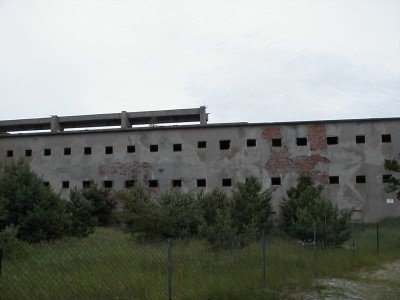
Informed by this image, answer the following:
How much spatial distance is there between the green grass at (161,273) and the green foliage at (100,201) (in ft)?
46.3

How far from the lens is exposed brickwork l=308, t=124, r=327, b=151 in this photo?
2686 cm

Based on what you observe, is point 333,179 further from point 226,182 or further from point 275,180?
point 226,182

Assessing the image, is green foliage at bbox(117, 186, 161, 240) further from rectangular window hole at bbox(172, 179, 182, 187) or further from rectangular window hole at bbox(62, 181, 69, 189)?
rectangular window hole at bbox(62, 181, 69, 189)

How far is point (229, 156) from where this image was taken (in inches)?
1094

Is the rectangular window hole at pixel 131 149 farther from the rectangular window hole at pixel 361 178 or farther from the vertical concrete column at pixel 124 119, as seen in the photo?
the rectangular window hole at pixel 361 178

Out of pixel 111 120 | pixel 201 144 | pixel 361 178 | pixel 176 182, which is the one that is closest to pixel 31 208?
pixel 176 182

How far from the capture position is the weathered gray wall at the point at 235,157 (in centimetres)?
2633

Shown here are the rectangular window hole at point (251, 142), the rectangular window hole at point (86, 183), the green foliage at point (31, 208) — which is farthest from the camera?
the rectangular window hole at point (86, 183)

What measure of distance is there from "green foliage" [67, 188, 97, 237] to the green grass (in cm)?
513

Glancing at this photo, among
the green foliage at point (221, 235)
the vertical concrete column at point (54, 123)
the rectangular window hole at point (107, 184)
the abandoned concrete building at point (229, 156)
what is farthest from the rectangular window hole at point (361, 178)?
the vertical concrete column at point (54, 123)

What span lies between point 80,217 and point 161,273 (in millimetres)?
10346

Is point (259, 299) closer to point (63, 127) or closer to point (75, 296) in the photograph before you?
point (75, 296)

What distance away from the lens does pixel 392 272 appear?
1225cm

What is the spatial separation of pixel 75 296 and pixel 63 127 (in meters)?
35.0
